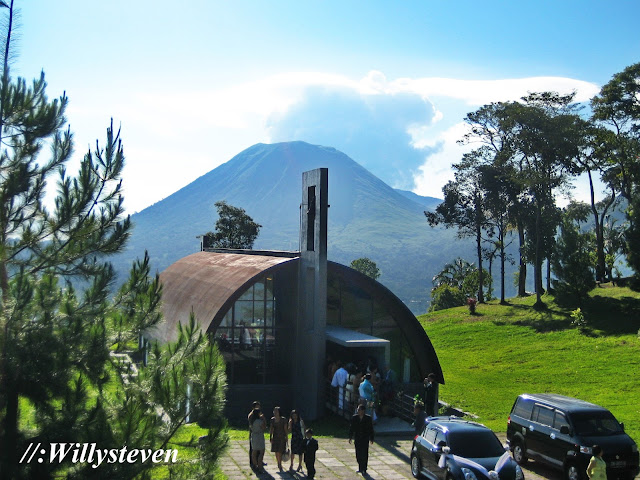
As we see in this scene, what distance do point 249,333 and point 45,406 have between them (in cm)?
1379

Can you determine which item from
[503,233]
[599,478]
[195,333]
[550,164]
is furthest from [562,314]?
[195,333]

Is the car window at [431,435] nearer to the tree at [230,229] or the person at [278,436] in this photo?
the person at [278,436]

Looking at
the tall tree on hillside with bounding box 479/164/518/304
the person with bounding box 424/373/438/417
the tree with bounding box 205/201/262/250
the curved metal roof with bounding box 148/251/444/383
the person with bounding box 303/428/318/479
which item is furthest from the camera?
the tree with bounding box 205/201/262/250

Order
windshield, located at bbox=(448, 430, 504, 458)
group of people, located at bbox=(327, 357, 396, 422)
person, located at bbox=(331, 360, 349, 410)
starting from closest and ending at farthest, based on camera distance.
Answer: windshield, located at bbox=(448, 430, 504, 458), group of people, located at bbox=(327, 357, 396, 422), person, located at bbox=(331, 360, 349, 410)

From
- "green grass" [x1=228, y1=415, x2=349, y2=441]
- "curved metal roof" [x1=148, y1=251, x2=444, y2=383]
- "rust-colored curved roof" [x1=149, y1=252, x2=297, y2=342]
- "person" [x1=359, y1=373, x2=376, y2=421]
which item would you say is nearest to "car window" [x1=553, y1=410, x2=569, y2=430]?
"person" [x1=359, y1=373, x2=376, y2=421]

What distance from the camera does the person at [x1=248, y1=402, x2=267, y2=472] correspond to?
14398 millimetres

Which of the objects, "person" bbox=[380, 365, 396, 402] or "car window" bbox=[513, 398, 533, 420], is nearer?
"car window" bbox=[513, 398, 533, 420]

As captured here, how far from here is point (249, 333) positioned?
22969mm

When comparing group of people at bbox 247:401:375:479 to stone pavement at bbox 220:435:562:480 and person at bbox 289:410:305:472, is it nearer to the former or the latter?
person at bbox 289:410:305:472

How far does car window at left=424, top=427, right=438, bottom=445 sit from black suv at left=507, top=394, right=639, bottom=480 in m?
2.86

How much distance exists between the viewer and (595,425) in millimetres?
14922

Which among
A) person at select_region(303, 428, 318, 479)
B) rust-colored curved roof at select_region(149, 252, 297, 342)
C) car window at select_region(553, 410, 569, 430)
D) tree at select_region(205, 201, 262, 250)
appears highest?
tree at select_region(205, 201, 262, 250)

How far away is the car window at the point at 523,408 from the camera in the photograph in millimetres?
16281

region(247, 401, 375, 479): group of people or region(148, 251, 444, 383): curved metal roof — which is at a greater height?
region(148, 251, 444, 383): curved metal roof
